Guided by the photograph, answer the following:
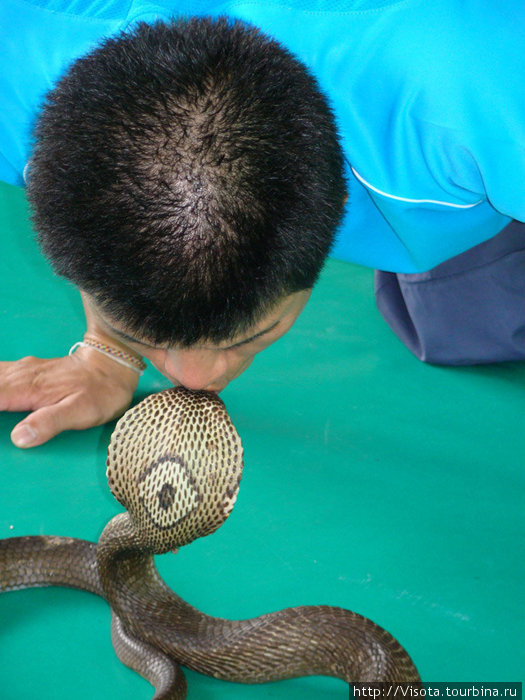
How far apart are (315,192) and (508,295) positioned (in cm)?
103

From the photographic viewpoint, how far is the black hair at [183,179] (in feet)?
2.41

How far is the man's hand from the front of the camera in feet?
5.07

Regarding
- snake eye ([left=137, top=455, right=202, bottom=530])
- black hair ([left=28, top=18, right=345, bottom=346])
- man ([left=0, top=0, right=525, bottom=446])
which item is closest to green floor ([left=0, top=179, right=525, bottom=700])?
snake eye ([left=137, top=455, right=202, bottom=530])

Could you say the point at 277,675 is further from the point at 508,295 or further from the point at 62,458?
the point at 508,295

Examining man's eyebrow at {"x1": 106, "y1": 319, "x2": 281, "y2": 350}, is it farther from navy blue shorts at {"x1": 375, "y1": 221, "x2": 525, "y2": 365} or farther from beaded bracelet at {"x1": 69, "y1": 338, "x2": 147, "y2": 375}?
navy blue shorts at {"x1": 375, "y1": 221, "x2": 525, "y2": 365}

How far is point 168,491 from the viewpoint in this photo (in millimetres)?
981

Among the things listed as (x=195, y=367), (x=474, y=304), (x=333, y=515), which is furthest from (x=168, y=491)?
(x=474, y=304)

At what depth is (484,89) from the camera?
916 millimetres

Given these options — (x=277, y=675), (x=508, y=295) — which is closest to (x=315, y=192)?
(x=277, y=675)

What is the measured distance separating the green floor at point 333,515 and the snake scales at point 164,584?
3 centimetres

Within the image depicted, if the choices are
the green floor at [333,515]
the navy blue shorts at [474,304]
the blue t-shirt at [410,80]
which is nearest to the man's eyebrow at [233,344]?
the blue t-shirt at [410,80]

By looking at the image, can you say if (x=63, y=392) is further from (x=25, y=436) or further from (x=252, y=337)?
(x=252, y=337)

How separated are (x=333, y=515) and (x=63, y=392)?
0.58m

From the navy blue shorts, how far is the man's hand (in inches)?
24.1
